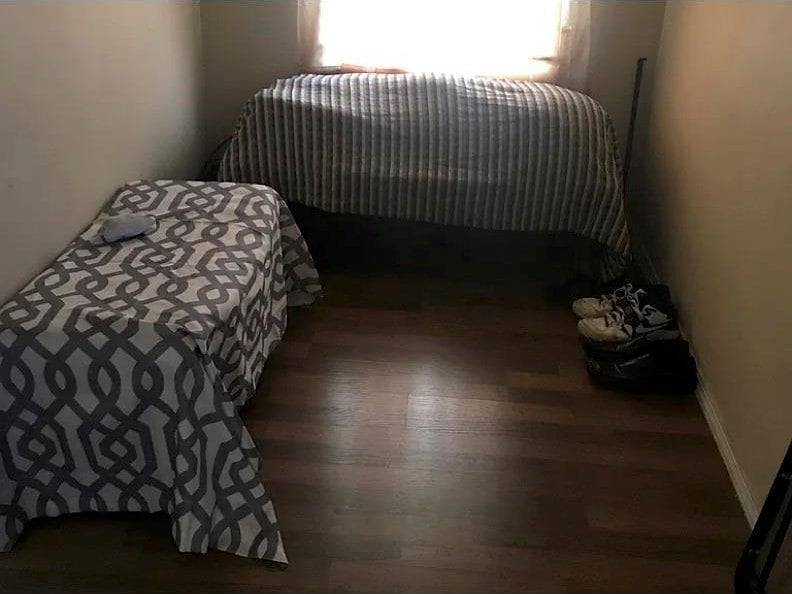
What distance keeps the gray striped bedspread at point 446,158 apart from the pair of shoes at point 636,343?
242 millimetres

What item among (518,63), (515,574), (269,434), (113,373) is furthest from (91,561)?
(518,63)

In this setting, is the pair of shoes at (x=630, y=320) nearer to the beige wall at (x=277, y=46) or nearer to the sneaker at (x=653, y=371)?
the sneaker at (x=653, y=371)

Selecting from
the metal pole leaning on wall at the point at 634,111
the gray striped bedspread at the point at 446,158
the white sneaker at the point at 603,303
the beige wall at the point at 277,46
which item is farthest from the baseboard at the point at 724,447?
the beige wall at the point at 277,46

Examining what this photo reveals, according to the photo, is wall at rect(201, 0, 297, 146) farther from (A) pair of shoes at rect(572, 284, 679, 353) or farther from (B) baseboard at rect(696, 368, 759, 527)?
(B) baseboard at rect(696, 368, 759, 527)

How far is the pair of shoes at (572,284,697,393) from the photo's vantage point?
8.10 ft

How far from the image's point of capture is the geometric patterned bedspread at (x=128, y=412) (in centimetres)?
174

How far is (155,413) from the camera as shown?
176 cm

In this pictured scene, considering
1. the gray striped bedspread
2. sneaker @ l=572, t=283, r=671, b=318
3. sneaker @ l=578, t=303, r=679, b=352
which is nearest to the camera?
sneaker @ l=578, t=303, r=679, b=352

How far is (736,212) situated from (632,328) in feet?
1.75

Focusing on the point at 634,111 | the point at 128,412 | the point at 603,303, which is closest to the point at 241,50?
the point at 634,111

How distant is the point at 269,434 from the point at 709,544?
119 cm

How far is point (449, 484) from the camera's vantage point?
2.05m

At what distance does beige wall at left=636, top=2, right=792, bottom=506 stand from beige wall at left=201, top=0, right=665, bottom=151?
0.69 ft

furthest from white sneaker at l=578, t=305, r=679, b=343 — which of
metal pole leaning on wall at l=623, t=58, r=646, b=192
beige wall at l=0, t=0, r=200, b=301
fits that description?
beige wall at l=0, t=0, r=200, b=301
